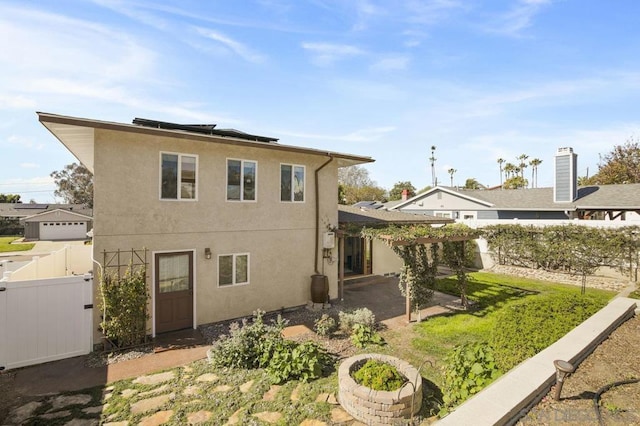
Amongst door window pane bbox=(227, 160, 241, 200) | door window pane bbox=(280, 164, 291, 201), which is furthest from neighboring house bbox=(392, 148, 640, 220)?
door window pane bbox=(227, 160, 241, 200)

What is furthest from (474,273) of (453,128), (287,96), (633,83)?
(287,96)

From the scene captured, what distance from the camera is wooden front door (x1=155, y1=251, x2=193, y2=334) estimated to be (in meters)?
8.07

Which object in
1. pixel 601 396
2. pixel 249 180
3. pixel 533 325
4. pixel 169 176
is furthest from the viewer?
pixel 249 180

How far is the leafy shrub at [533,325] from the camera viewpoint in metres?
5.27

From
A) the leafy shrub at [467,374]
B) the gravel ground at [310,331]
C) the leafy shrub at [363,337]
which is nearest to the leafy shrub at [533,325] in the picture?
the leafy shrub at [467,374]

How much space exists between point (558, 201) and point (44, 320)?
26.3 m

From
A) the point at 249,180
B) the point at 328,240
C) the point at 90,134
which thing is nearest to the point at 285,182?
the point at 249,180

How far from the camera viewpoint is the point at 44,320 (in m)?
6.59

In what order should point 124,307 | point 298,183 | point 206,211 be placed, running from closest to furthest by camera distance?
point 124,307 < point 206,211 < point 298,183

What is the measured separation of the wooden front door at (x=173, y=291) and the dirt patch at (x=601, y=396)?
7.80 metres

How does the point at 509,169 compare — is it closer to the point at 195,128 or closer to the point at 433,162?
the point at 433,162

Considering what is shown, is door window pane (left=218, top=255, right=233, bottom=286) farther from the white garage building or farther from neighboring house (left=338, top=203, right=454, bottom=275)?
the white garage building

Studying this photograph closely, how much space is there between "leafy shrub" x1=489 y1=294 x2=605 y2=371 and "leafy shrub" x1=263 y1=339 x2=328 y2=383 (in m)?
3.33

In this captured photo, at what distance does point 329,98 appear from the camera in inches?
545
